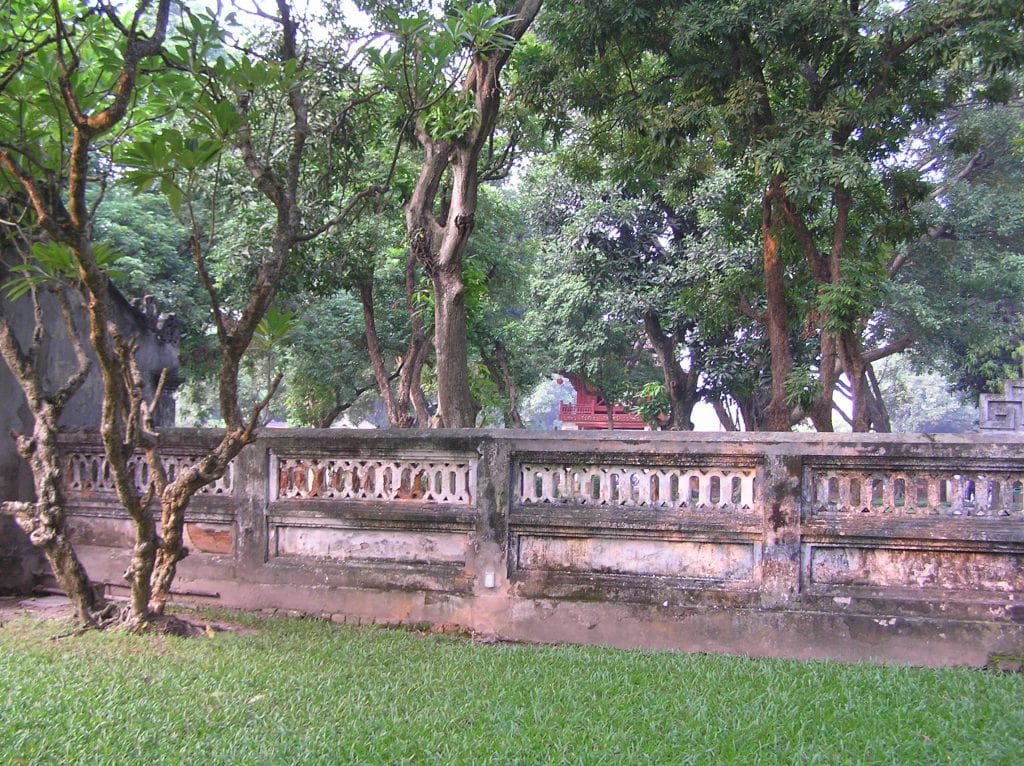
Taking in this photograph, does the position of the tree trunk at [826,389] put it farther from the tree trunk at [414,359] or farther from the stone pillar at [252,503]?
the tree trunk at [414,359]

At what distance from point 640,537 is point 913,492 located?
5.34 ft

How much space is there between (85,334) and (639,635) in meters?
5.38

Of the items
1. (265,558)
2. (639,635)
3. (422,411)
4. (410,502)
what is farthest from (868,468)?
(422,411)

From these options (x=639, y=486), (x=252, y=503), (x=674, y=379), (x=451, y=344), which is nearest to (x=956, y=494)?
(x=639, y=486)

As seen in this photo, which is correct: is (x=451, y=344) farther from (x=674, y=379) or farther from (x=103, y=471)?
(x=674, y=379)

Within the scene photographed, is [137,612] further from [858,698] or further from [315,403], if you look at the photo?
[315,403]

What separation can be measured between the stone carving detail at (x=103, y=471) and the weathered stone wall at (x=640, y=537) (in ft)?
0.32

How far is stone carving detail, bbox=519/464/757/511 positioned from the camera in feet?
17.5

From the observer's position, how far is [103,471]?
675cm

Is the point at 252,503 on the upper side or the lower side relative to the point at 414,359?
lower

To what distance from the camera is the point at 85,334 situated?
7441 mm

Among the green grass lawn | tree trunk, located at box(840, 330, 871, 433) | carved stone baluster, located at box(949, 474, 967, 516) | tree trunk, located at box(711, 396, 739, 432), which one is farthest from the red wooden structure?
the green grass lawn

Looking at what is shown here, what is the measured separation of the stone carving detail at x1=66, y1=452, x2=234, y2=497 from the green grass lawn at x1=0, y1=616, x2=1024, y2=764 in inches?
63.6

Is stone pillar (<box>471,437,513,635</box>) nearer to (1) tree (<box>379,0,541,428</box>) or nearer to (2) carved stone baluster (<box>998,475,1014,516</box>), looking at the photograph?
(1) tree (<box>379,0,541,428</box>)
